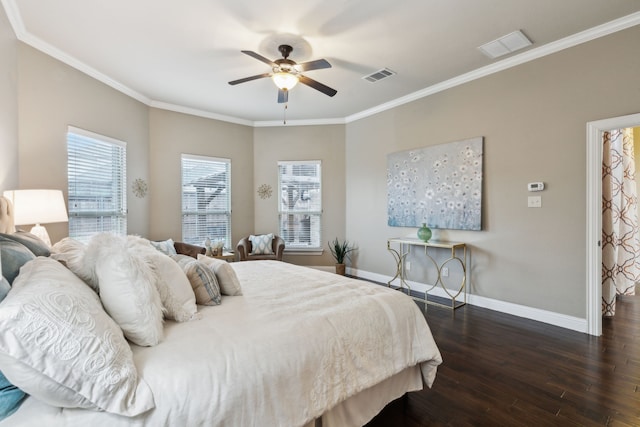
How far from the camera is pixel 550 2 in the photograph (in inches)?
96.9

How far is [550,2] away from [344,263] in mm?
4389

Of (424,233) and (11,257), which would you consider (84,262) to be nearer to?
(11,257)

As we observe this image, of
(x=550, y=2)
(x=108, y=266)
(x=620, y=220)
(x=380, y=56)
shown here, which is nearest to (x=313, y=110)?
(x=380, y=56)

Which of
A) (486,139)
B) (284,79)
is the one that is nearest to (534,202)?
(486,139)

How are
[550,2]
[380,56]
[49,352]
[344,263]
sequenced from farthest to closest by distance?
[344,263]
[380,56]
[550,2]
[49,352]

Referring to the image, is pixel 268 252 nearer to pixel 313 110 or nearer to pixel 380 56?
pixel 313 110

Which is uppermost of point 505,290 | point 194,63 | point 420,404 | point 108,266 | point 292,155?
point 194,63

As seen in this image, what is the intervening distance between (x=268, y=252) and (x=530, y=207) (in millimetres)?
3876

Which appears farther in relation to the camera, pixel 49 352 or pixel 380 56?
pixel 380 56

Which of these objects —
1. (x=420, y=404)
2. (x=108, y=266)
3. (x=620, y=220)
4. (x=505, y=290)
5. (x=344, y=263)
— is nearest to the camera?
(x=108, y=266)

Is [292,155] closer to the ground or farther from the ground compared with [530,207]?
farther from the ground

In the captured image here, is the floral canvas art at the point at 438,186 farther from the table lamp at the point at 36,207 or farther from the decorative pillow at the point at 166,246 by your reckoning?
the table lamp at the point at 36,207

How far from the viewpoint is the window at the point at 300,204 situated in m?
5.71

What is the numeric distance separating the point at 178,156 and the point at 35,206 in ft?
8.57
